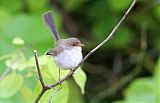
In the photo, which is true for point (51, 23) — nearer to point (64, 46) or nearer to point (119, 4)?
point (64, 46)

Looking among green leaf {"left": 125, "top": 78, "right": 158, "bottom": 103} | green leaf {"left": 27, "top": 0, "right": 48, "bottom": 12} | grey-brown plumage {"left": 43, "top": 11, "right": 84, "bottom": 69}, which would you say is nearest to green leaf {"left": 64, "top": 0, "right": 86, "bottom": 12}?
green leaf {"left": 27, "top": 0, "right": 48, "bottom": 12}

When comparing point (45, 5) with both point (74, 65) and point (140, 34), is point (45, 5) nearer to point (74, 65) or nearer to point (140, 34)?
point (140, 34)

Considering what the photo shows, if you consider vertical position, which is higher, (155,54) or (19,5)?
(19,5)

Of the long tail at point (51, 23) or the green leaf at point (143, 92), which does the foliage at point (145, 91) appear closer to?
the green leaf at point (143, 92)

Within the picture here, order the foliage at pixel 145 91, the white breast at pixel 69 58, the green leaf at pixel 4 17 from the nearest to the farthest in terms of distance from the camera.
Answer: the white breast at pixel 69 58
the foliage at pixel 145 91
the green leaf at pixel 4 17

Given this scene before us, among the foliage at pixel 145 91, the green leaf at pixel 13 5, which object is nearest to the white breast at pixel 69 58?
the foliage at pixel 145 91

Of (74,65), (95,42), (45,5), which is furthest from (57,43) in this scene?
(95,42)
